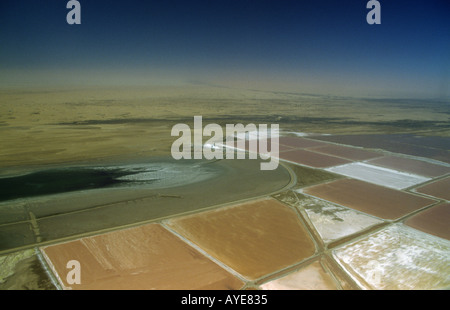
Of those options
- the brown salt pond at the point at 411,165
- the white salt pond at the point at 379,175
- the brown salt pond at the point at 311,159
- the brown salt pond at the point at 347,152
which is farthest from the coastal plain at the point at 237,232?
the brown salt pond at the point at 347,152

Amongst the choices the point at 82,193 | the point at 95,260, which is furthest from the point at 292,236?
the point at 82,193

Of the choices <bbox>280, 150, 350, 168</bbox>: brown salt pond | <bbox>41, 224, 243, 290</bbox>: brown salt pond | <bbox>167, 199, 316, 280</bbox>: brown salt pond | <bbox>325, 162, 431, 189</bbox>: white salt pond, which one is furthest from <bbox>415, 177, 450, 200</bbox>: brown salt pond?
<bbox>41, 224, 243, 290</bbox>: brown salt pond

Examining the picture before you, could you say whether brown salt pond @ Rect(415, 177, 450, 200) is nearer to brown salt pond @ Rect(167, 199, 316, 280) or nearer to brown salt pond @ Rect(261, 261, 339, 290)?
brown salt pond @ Rect(167, 199, 316, 280)

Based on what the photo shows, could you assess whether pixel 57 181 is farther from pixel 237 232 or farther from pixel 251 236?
pixel 251 236

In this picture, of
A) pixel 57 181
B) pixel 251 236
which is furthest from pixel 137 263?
pixel 57 181

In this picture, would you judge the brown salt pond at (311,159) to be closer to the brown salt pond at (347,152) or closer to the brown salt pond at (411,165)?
the brown salt pond at (347,152)

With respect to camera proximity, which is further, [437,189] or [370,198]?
[437,189]
